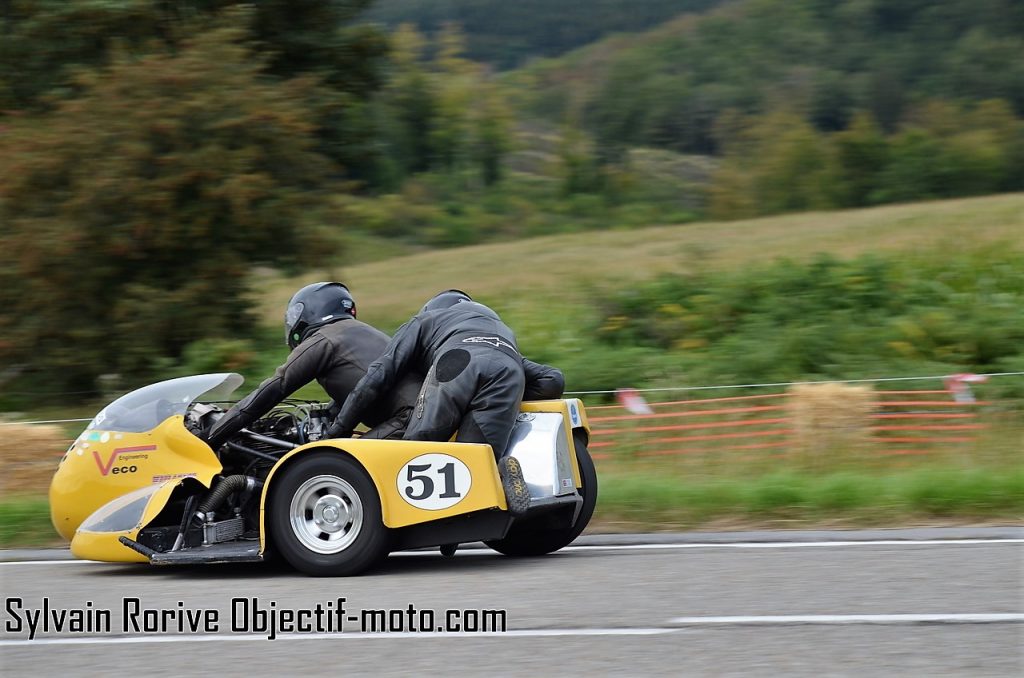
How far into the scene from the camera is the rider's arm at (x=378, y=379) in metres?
7.68

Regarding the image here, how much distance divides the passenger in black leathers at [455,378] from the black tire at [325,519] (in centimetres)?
49

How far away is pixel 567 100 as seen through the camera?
106938 millimetres

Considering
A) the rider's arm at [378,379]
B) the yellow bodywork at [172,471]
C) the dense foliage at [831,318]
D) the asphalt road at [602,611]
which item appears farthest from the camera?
the dense foliage at [831,318]

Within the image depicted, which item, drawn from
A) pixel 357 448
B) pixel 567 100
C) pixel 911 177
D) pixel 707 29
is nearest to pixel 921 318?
pixel 357 448

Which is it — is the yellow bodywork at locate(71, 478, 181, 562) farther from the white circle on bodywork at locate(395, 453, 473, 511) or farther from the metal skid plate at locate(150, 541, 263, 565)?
the white circle on bodywork at locate(395, 453, 473, 511)

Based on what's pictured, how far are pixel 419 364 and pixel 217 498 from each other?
59.4 inches

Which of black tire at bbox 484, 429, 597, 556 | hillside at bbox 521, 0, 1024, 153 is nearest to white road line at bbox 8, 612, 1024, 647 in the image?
black tire at bbox 484, 429, 597, 556

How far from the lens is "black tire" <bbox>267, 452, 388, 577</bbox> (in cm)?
724

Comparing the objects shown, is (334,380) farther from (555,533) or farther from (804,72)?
(804,72)

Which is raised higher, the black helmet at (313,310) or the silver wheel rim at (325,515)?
the black helmet at (313,310)

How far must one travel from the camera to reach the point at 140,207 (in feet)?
60.0

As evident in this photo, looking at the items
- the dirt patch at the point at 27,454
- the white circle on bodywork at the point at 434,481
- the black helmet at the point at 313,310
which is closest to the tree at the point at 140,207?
the dirt patch at the point at 27,454

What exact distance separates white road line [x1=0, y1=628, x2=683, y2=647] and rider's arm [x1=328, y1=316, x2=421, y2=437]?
2.10m

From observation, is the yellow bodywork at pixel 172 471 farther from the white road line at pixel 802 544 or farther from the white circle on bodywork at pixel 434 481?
the white road line at pixel 802 544
